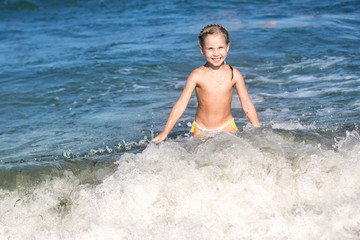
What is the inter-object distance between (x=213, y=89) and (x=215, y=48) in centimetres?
50

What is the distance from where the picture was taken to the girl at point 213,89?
455 centimetres

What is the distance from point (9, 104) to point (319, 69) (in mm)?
5608

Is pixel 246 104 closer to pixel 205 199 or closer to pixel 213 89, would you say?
pixel 213 89

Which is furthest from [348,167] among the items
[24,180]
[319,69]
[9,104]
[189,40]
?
[189,40]

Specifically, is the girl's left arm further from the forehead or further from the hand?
the hand

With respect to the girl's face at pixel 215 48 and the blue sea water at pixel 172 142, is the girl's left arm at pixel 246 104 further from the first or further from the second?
the girl's face at pixel 215 48

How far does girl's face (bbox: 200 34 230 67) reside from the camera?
450 centimetres

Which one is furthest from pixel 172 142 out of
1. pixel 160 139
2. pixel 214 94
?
pixel 214 94

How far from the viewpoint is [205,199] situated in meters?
3.62

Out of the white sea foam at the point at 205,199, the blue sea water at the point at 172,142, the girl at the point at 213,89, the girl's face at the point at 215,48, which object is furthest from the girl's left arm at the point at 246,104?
the white sea foam at the point at 205,199

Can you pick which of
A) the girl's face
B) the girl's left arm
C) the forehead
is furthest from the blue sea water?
the forehead

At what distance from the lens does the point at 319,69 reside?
338 inches

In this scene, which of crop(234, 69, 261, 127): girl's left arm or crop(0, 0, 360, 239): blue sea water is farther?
crop(234, 69, 261, 127): girl's left arm

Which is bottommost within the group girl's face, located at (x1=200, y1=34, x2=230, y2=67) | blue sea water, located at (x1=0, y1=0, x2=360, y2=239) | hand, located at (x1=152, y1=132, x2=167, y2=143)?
blue sea water, located at (x1=0, y1=0, x2=360, y2=239)
